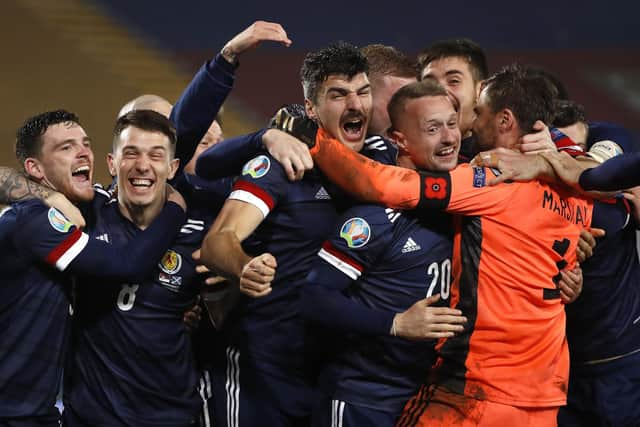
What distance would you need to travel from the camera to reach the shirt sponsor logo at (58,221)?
346 centimetres

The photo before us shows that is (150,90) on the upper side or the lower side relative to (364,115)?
upper

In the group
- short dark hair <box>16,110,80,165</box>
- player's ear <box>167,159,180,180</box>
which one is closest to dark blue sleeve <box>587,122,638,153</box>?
player's ear <box>167,159,180,180</box>

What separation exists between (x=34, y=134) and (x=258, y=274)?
1.25 metres

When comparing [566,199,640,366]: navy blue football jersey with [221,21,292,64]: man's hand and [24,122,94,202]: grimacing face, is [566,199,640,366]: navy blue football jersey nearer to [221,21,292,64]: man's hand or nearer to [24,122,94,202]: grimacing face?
[221,21,292,64]: man's hand

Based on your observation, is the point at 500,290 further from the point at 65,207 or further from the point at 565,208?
the point at 65,207

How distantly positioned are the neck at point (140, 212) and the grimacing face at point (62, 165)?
158mm

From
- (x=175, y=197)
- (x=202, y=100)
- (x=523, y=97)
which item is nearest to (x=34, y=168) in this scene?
(x=175, y=197)

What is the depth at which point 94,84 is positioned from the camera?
413 inches

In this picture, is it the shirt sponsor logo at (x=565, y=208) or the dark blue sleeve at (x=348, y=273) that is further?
the shirt sponsor logo at (x=565, y=208)

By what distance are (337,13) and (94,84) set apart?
2.82 metres

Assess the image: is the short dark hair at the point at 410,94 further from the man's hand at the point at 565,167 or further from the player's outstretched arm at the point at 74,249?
the player's outstretched arm at the point at 74,249

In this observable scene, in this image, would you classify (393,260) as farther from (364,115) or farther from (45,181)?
(45,181)

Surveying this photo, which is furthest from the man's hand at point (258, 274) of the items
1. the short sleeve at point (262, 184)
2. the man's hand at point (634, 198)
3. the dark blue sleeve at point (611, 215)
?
the man's hand at point (634, 198)

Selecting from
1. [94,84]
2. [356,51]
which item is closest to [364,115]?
[356,51]
